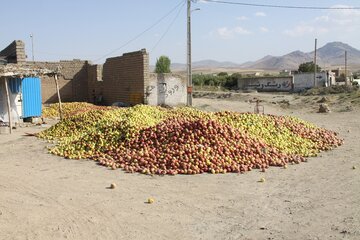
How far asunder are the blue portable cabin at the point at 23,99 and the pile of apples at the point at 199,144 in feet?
20.9

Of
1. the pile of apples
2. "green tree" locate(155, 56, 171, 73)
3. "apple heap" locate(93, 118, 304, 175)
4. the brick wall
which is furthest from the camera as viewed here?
"green tree" locate(155, 56, 171, 73)

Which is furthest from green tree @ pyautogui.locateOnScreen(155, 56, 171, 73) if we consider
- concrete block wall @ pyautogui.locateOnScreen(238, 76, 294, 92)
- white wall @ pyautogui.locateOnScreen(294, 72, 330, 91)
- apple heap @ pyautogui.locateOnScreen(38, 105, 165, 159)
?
apple heap @ pyautogui.locateOnScreen(38, 105, 165, 159)

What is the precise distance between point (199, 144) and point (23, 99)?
466 inches

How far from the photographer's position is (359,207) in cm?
613

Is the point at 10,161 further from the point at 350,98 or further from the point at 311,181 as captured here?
the point at 350,98

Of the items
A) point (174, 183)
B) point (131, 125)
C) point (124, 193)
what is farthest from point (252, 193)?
point (131, 125)

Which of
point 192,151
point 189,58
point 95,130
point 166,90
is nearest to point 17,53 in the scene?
point 166,90

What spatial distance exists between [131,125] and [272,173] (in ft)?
13.5

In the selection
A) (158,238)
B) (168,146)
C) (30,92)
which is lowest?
(158,238)

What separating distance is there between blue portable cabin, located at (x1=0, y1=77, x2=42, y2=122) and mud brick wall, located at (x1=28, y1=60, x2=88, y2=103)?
280 inches

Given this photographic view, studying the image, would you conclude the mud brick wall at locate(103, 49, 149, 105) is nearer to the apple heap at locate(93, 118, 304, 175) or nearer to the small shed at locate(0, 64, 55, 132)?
the small shed at locate(0, 64, 55, 132)

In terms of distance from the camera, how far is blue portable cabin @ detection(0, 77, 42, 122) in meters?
17.6

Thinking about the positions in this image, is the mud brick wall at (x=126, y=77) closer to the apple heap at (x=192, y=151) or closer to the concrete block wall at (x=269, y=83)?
the apple heap at (x=192, y=151)

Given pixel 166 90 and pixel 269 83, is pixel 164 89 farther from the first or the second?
pixel 269 83
